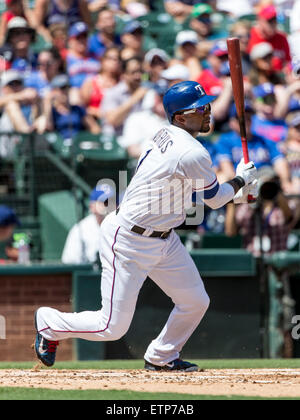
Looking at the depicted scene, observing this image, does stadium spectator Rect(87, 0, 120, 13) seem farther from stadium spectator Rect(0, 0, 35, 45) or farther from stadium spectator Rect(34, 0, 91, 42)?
stadium spectator Rect(0, 0, 35, 45)

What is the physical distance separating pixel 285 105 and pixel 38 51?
3.11 meters

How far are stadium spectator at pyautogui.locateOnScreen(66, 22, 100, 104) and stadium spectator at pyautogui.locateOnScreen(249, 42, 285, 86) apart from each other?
6.37 feet

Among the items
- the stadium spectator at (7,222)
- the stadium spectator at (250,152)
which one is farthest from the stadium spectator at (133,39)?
the stadium spectator at (7,222)

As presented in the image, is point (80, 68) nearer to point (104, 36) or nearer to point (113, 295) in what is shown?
point (104, 36)

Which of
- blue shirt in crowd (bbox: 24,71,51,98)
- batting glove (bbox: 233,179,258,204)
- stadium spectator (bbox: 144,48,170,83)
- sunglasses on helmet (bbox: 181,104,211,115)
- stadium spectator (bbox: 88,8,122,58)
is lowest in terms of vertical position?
batting glove (bbox: 233,179,258,204)

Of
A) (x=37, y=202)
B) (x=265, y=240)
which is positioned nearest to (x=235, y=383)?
(x=265, y=240)

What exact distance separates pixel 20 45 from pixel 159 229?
223 inches

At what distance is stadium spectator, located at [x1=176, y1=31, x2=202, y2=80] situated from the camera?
11.1 metres

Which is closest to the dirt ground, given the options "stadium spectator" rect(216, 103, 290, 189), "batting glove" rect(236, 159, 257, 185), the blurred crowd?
"batting glove" rect(236, 159, 257, 185)

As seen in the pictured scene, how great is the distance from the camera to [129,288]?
581 cm

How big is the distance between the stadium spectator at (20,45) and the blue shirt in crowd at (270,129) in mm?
2701

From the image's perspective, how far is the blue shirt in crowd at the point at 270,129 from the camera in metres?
10.4

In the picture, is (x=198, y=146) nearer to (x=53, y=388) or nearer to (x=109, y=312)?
(x=109, y=312)

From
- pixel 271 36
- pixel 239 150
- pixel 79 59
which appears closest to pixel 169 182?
pixel 239 150
